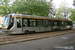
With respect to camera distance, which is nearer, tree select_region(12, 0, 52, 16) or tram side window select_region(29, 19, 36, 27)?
tram side window select_region(29, 19, 36, 27)

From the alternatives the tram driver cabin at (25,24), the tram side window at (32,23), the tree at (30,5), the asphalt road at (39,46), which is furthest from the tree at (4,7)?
the asphalt road at (39,46)

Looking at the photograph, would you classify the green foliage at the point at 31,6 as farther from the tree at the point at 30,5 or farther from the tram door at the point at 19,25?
the tram door at the point at 19,25

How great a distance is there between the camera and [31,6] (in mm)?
18406

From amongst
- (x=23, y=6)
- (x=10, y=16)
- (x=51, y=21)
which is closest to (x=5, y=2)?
(x=23, y=6)

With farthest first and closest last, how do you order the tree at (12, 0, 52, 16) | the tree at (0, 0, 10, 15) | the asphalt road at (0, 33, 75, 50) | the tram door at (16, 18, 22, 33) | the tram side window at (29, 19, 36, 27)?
1. the tree at (0, 0, 10, 15)
2. the tree at (12, 0, 52, 16)
3. the tram side window at (29, 19, 36, 27)
4. the tram door at (16, 18, 22, 33)
5. the asphalt road at (0, 33, 75, 50)

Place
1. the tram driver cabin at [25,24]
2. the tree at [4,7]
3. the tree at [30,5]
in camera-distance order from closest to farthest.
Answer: the tram driver cabin at [25,24]
the tree at [30,5]
the tree at [4,7]

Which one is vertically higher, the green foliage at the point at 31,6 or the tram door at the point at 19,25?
the green foliage at the point at 31,6

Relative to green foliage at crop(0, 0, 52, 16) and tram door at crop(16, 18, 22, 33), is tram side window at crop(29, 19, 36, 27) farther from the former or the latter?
green foliage at crop(0, 0, 52, 16)

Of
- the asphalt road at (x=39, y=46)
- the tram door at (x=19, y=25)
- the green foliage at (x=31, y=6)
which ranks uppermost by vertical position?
the green foliage at (x=31, y=6)

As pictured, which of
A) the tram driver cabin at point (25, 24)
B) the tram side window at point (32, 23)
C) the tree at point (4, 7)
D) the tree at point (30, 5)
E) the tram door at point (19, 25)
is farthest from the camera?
the tree at point (4, 7)

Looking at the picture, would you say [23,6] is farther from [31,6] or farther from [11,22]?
[11,22]

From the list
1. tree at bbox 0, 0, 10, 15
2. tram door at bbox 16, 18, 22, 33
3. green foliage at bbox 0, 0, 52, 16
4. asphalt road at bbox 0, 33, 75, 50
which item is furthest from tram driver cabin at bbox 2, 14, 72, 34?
tree at bbox 0, 0, 10, 15

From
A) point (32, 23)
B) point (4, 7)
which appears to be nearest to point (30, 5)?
point (32, 23)

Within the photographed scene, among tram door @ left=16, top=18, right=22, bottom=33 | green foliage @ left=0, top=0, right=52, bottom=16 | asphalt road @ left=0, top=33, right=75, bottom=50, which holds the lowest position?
asphalt road @ left=0, top=33, right=75, bottom=50
